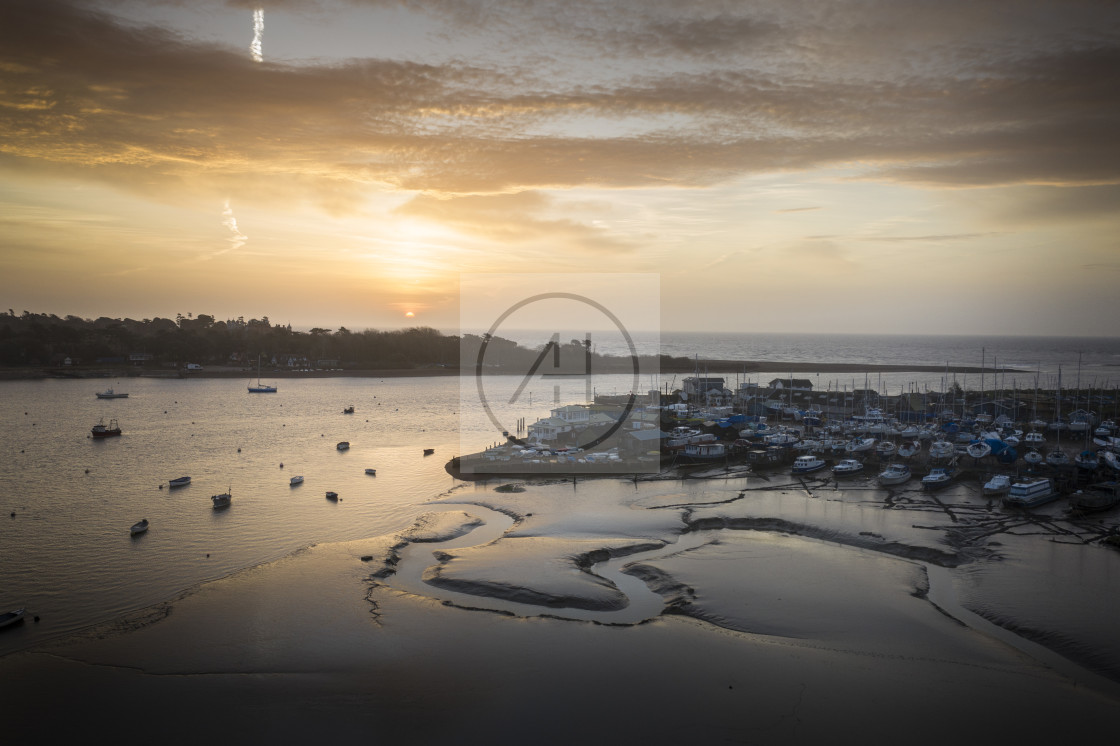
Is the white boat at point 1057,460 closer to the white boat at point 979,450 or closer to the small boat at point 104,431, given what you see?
the white boat at point 979,450

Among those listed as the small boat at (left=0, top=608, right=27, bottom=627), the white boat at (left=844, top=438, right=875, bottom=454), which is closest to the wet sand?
the small boat at (left=0, top=608, right=27, bottom=627)

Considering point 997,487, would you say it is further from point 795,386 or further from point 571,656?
point 795,386

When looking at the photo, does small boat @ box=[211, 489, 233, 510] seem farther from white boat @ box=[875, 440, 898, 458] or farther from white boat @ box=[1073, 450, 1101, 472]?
white boat @ box=[1073, 450, 1101, 472]

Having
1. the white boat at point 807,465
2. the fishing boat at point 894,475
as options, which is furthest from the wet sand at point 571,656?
the white boat at point 807,465

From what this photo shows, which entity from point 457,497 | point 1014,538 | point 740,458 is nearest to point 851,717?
point 1014,538

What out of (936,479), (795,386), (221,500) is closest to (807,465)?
(936,479)

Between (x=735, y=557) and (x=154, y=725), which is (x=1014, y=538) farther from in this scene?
(x=154, y=725)

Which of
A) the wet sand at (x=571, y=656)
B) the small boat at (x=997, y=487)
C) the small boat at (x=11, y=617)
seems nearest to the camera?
the wet sand at (x=571, y=656)
